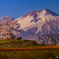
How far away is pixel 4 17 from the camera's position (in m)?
56.8

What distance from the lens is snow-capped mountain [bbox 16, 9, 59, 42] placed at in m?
92.5

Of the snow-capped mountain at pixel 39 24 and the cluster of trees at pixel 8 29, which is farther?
the snow-capped mountain at pixel 39 24

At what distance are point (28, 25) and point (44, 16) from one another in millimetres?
12937

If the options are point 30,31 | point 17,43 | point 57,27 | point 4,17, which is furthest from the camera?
point 30,31

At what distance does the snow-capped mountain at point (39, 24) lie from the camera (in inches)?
3642

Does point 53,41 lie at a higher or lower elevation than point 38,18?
lower

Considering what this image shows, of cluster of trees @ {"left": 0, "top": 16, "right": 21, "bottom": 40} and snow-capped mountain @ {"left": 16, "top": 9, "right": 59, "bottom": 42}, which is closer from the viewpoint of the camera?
cluster of trees @ {"left": 0, "top": 16, "right": 21, "bottom": 40}

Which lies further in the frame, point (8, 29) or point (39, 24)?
point (39, 24)

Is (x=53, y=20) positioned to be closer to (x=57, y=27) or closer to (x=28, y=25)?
(x=57, y=27)

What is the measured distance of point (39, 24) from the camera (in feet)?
311

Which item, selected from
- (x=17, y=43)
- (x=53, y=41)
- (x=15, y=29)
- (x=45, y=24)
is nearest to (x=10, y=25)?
(x=15, y=29)

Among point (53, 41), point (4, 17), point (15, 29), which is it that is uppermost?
point (4, 17)

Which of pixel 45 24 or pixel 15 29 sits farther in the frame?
pixel 45 24

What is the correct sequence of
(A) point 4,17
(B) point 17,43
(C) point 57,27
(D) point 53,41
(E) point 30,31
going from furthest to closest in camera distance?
1. (E) point 30,31
2. (C) point 57,27
3. (A) point 4,17
4. (D) point 53,41
5. (B) point 17,43
